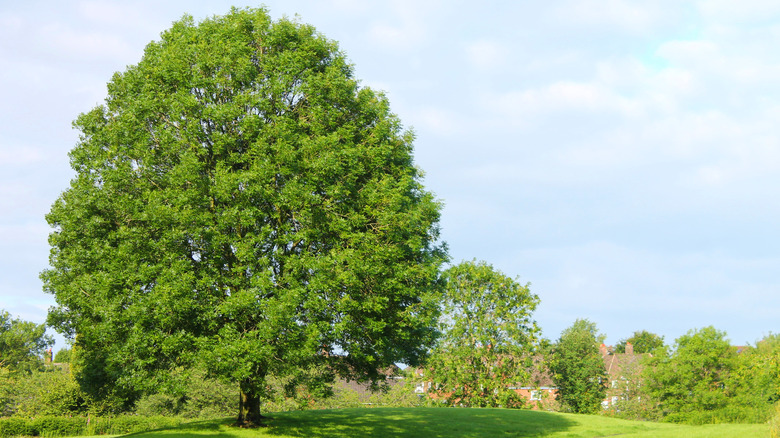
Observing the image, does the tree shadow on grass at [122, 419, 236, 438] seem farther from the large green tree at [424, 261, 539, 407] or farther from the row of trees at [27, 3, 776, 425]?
the large green tree at [424, 261, 539, 407]

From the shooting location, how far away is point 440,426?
38469 millimetres

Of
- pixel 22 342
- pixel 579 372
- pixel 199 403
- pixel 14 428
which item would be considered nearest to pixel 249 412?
pixel 14 428

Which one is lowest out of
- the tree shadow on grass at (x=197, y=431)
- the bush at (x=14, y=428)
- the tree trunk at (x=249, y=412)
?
the bush at (x=14, y=428)

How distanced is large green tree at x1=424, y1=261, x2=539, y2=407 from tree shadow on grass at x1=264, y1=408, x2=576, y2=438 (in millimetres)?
12326

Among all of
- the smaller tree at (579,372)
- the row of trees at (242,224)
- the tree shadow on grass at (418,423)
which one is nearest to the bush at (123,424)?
the tree shadow on grass at (418,423)

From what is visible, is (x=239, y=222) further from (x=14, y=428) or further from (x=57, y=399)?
(x=57, y=399)

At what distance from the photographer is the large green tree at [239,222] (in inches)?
981

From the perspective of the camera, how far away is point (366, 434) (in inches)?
1286

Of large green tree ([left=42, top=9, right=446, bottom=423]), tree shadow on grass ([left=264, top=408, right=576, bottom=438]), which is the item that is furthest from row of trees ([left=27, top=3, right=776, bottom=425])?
tree shadow on grass ([left=264, top=408, right=576, bottom=438])

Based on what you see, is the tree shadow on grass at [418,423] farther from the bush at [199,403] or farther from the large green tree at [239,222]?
the bush at [199,403]

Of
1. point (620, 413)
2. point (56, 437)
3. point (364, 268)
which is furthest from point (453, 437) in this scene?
point (620, 413)

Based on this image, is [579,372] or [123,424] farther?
[579,372]

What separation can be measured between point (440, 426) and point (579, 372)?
48363 mm

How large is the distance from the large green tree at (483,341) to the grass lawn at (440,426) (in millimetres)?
12390
